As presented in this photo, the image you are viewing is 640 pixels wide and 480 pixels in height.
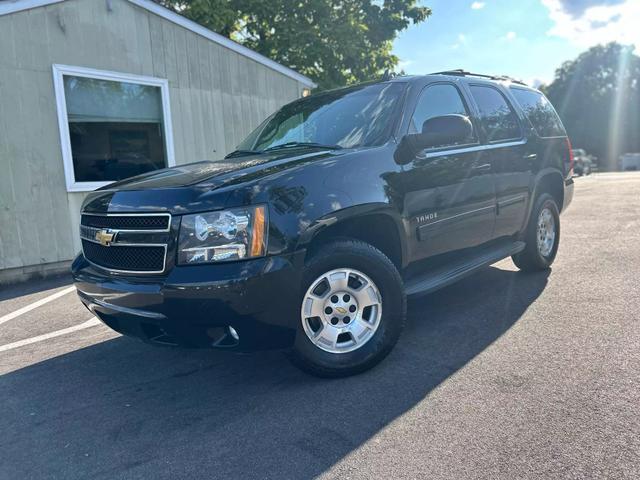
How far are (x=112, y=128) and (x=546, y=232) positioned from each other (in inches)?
254

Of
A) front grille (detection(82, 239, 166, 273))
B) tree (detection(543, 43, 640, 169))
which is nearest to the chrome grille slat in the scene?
front grille (detection(82, 239, 166, 273))

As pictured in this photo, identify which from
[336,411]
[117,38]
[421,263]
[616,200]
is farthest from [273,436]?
[616,200]

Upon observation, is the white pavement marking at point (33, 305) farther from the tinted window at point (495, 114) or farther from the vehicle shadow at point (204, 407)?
the tinted window at point (495, 114)

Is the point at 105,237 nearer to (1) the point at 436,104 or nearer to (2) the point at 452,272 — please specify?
(2) the point at 452,272

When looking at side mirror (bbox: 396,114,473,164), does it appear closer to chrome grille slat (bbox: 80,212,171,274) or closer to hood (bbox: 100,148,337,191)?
hood (bbox: 100,148,337,191)

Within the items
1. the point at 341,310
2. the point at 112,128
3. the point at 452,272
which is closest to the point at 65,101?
the point at 112,128

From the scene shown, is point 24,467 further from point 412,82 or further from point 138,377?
point 412,82

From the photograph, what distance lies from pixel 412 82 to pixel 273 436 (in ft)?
9.18

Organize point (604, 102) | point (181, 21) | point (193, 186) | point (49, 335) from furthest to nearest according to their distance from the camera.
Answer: point (604, 102) → point (181, 21) → point (49, 335) → point (193, 186)

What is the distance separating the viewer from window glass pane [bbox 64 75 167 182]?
738cm

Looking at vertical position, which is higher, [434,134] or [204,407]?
[434,134]

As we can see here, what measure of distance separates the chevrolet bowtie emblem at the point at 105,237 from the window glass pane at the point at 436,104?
2.20m

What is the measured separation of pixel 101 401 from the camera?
3139mm

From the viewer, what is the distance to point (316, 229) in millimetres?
2955
